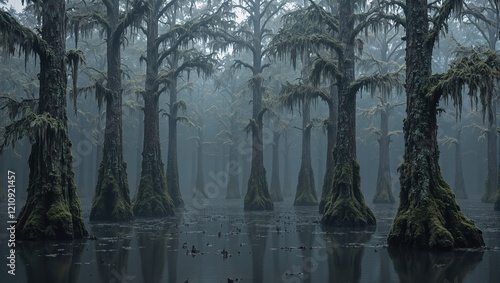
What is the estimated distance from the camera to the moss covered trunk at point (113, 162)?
26.1 meters

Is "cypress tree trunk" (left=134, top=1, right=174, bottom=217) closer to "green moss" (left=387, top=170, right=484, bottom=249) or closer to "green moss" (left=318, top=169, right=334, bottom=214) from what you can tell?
"green moss" (left=318, top=169, right=334, bottom=214)

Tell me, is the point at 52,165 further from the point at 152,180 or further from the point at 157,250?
the point at 152,180

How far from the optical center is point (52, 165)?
17.3 m

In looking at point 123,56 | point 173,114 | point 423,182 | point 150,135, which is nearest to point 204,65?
point 150,135

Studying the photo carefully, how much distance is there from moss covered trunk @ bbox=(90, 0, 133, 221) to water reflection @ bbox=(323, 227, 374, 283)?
36.4 feet

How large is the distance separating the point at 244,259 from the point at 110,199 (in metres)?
14.9

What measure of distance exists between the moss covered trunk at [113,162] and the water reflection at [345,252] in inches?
437

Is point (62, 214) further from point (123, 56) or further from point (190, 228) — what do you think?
point (123, 56)

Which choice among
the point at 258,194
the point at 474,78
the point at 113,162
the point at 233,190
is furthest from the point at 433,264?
the point at 233,190

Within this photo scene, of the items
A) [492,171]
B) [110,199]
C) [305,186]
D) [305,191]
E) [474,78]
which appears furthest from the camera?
[492,171]

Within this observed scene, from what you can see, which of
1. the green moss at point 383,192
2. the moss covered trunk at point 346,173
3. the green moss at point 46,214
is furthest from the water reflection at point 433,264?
the green moss at point 383,192

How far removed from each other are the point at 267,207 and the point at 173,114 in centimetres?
1284

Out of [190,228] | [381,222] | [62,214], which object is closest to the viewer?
[62,214]

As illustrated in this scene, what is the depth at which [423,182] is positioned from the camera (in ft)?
51.5
